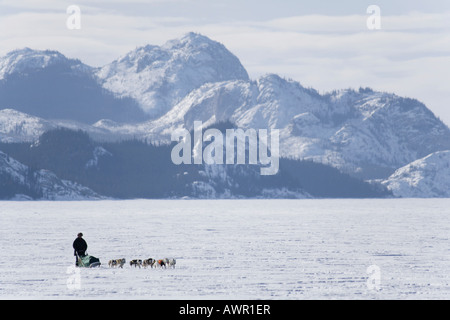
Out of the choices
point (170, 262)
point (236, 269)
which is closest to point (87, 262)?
point (170, 262)

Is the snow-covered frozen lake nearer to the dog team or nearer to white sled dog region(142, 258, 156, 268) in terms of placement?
the dog team

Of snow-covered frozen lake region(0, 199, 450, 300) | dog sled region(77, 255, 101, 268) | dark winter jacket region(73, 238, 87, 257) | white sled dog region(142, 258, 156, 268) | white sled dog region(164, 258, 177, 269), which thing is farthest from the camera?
white sled dog region(142, 258, 156, 268)

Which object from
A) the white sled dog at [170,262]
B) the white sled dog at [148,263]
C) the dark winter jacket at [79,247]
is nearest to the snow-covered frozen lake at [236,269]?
the white sled dog at [170,262]

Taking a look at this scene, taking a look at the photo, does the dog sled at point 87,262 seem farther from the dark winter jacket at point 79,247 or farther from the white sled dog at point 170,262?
the white sled dog at point 170,262

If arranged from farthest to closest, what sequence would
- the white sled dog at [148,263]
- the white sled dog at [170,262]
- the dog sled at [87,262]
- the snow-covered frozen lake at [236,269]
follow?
1. the white sled dog at [148,263]
2. the white sled dog at [170,262]
3. the dog sled at [87,262]
4. the snow-covered frozen lake at [236,269]

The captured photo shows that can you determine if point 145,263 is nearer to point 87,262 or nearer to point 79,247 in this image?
point 87,262

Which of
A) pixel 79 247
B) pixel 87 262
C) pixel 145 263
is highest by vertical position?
pixel 79 247

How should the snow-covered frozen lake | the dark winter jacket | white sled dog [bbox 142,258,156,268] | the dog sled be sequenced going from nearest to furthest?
the snow-covered frozen lake
the dog sled
the dark winter jacket
white sled dog [bbox 142,258,156,268]

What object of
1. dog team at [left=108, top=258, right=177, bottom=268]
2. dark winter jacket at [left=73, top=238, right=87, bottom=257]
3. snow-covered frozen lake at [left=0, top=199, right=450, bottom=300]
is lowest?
snow-covered frozen lake at [left=0, top=199, right=450, bottom=300]

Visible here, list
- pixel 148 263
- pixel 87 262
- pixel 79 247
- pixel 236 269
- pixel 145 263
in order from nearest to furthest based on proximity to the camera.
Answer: pixel 236 269, pixel 87 262, pixel 79 247, pixel 148 263, pixel 145 263

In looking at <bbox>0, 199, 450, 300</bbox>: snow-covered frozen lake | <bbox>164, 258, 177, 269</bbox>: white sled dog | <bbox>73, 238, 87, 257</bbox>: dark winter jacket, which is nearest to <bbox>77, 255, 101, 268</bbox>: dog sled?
<bbox>73, 238, 87, 257</bbox>: dark winter jacket

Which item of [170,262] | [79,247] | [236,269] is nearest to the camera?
[236,269]

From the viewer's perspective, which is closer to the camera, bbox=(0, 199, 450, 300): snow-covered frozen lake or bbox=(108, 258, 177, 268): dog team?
bbox=(0, 199, 450, 300): snow-covered frozen lake
